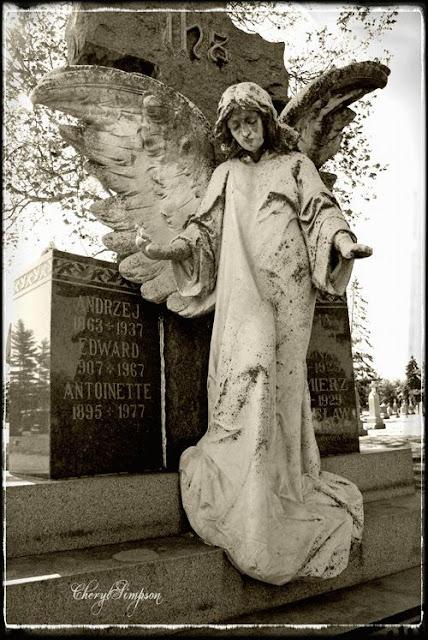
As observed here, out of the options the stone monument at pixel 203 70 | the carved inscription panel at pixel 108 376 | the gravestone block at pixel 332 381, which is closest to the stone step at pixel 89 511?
the carved inscription panel at pixel 108 376

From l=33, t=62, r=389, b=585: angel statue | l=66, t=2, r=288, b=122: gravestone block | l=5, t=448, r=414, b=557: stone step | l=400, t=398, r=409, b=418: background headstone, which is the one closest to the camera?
l=5, t=448, r=414, b=557: stone step

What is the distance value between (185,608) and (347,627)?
771mm

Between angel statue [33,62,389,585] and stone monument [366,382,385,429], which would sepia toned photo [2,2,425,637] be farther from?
stone monument [366,382,385,429]

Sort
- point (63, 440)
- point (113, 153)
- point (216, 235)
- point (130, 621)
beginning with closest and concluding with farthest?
point (130, 621) → point (63, 440) → point (216, 235) → point (113, 153)

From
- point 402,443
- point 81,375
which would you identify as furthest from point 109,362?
point 402,443

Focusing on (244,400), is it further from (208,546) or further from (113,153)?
(113,153)

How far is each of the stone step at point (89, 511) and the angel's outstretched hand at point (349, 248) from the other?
1572mm

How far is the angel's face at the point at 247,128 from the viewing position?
11.0ft

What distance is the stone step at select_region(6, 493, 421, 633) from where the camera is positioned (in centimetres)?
242

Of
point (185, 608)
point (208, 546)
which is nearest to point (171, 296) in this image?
point (208, 546)

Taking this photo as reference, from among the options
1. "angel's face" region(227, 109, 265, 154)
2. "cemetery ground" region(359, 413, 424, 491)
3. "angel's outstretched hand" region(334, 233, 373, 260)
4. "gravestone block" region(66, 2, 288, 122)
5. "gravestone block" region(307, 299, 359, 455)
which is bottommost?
"cemetery ground" region(359, 413, 424, 491)

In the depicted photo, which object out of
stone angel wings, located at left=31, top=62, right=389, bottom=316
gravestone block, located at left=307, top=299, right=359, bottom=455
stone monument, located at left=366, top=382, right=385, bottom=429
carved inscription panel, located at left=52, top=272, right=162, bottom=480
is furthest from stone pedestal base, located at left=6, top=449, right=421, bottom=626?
stone monument, located at left=366, top=382, right=385, bottom=429

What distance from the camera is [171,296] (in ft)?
12.0

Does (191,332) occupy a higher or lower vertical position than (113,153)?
lower
